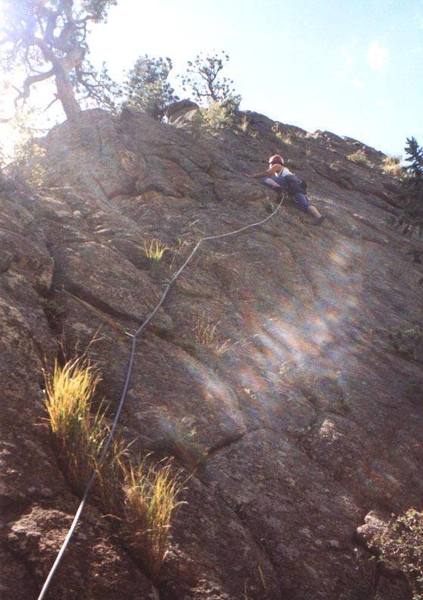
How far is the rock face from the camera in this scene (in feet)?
Result: 9.82

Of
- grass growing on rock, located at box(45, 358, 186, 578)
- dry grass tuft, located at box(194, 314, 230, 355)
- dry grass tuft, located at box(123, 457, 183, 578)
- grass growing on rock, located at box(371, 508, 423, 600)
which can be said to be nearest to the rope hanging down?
grass growing on rock, located at box(45, 358, 186, 578)

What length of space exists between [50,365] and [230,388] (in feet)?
6.63

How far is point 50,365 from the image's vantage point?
13.0ft

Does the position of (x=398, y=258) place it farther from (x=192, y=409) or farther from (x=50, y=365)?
(x=50, y=365)

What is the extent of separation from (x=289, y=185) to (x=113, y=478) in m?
9.74

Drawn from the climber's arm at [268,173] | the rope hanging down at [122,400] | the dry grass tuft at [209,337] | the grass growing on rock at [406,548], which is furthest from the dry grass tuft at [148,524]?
the climber's arm at [268,173]

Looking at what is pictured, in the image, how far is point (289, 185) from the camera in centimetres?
1166

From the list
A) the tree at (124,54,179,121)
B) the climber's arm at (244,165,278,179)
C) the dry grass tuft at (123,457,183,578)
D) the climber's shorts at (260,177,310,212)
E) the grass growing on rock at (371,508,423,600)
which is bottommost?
the grass growing on rock at (371,508,423,600)

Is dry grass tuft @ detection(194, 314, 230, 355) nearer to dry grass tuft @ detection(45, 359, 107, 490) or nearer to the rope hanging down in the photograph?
the rope hanging down

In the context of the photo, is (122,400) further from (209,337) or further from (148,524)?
(209,337)

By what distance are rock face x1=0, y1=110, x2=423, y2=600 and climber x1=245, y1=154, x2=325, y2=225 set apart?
530 millimetres

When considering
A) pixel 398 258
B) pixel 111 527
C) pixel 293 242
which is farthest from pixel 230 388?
pixel 398 258

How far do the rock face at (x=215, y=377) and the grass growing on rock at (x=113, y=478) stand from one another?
0.10 m

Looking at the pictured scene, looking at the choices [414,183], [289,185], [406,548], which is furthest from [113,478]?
[289,185]
